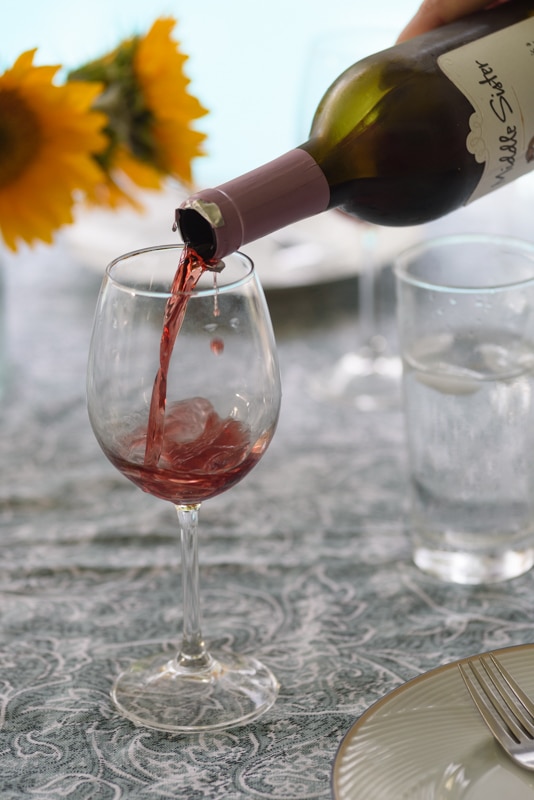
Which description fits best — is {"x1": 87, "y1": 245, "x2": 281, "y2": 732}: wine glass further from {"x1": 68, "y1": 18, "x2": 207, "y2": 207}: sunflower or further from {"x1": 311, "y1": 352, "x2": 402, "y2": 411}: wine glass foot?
{"x1": 311, "y1": 352, "x2": 402, "y2": 411}: wine glass foot

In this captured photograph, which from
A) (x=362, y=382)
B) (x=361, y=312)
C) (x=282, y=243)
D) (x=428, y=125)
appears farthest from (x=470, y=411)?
(x=282, y=243)

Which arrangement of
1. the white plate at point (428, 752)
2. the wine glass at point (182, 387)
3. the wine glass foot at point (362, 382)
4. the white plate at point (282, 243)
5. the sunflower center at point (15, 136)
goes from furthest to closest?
the white plate at point (282, 243) < the wine glass foot at point (362, 382) < the sunflower center at point (15, 136) < the wine glass at point (182, 387) < the white plate at point (428, 752)

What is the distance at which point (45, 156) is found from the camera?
103 cm

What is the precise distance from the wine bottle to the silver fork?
31cm

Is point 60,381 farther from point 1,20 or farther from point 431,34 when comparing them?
point 1,20

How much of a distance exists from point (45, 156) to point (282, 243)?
51cm

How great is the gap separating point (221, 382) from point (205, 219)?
128 mm

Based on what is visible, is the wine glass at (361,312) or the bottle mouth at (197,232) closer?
the bottle mouth at (197,232)

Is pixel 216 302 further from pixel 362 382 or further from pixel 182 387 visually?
pixel 362 382

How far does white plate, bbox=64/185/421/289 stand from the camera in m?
1.41

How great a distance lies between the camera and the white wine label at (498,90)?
2.46ft

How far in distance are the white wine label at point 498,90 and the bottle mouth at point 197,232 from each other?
21 cm

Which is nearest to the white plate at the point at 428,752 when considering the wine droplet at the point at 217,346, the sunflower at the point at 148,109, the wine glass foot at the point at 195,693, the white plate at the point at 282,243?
the wine glass foot at the point at 195,693

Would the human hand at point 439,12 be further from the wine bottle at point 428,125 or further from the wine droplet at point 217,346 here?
Answer: the wine droplet at point 217,346
